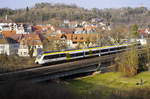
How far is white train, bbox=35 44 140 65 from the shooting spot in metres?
26.9

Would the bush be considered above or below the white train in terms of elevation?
below

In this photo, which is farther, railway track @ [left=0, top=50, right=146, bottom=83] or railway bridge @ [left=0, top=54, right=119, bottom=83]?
railway bridge @ [left=0, top=54, right=119, bottom=83]

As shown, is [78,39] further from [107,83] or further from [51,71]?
[51,71]

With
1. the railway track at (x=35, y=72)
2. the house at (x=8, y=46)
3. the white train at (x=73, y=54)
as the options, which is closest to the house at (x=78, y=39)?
the house at (x=8, y=46)

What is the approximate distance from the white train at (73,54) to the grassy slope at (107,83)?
12.3ft

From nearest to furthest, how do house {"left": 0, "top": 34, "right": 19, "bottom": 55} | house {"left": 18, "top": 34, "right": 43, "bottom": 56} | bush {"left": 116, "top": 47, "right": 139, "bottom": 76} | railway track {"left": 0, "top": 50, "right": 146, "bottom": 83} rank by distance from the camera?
railway track {"left": 0, "top": 50, "right": 146, "bottom": 83} < bush {"left": 116, "top": 47, "right": 139, "bottom": 76} < house {"left": 18, "top": 34, "right": 43, "bottom": 56} < house {"left": 0, "top": 34, "right": 19, "bottom": 55}

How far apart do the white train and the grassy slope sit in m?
3.76

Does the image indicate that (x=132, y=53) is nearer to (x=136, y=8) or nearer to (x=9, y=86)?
(x=9, y=86)

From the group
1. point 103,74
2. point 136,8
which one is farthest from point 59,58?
point 136,8

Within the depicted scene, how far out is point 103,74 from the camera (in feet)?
95.1

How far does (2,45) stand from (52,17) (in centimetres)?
7844

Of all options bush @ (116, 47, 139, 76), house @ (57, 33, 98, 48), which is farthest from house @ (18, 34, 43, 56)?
bush @ (116, 47, 139, 76)

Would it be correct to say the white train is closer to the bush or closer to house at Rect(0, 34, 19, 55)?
the bush

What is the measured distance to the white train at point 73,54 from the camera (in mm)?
26922
